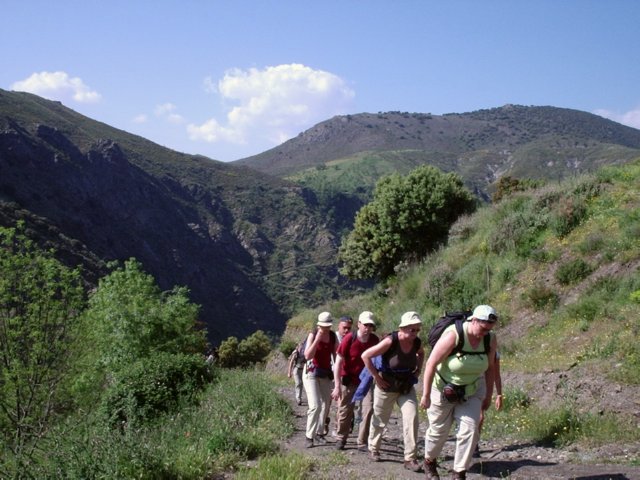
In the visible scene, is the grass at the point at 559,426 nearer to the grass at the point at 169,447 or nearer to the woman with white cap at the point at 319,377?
the woman with white cap at the point at 319,377

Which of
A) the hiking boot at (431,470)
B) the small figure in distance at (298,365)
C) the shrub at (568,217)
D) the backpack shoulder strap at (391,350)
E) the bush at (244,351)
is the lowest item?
the bush at (244,351)

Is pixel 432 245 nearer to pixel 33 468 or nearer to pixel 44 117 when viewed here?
pixel 33 468

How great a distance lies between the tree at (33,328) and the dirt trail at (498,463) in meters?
13.6

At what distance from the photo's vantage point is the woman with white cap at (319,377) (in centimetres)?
752

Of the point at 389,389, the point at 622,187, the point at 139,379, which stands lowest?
the point at 139,379

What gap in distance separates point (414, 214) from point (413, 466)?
18.1 m

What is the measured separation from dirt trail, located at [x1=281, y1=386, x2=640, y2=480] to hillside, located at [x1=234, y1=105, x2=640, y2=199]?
329 feet

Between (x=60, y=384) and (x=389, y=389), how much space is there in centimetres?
1594

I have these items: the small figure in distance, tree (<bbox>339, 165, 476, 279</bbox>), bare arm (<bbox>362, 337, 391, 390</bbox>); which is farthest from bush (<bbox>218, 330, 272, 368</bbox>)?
bare arm (<bbox>362, 337, 391, 390</bbox>)

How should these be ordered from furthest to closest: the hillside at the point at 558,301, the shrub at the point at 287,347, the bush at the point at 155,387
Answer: the shrub at the point at 287,347, the bush at the point at 155,387, the hillside at the point at 558,301

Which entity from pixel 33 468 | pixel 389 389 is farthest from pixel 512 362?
Result: pixel 33 468

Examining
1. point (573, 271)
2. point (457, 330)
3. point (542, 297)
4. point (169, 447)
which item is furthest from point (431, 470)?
point (573, 271)

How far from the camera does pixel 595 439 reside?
6797 millimetres

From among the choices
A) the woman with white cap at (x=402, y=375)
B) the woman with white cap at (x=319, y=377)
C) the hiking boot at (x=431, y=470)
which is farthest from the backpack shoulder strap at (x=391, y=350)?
the woman with white cap at (x=319, y=377)
